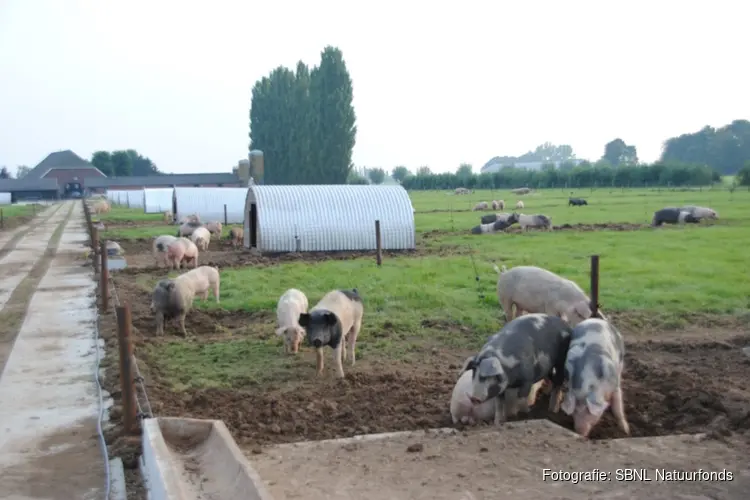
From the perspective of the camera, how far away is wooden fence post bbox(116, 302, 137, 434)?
669 centimetres

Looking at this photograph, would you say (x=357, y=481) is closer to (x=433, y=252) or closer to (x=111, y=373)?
(x=111, y=373)

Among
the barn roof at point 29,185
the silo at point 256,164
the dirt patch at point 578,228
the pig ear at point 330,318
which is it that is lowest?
the dirt patch at point 578,228

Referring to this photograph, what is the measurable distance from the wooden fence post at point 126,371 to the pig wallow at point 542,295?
5077 millimetres

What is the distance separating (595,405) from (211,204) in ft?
117

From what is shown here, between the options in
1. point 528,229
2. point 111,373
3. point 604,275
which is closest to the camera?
point 111,373

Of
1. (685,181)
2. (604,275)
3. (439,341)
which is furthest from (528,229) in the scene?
(685,181)

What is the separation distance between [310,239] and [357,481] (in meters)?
17.2

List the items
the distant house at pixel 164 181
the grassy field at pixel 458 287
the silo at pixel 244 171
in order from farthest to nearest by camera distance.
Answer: the distant house at pixel 164 181 → the silo at pixel 244 171 → the grassy field at pixel 458 287

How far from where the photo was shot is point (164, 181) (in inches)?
4141

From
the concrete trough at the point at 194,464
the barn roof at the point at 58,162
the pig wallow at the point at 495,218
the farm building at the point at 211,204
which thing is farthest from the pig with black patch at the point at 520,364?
the barn roof at the point at 58,162

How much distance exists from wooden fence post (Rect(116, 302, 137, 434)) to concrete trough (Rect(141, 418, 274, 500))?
0.49m

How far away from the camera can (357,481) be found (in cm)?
551

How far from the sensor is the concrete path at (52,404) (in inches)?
235

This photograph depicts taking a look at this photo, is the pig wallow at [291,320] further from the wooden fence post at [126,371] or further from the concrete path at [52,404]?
the wooden fence post at [126,371]
